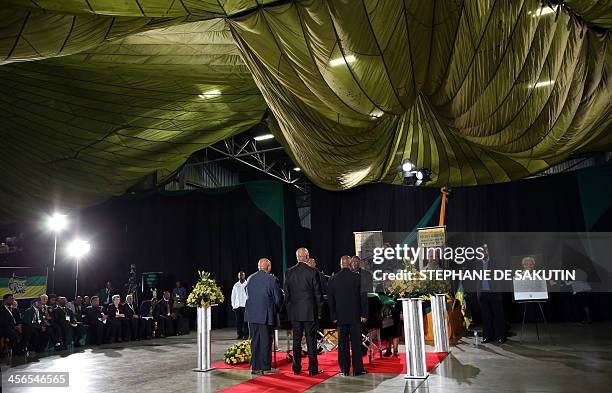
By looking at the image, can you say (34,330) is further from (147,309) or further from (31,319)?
(147,309)

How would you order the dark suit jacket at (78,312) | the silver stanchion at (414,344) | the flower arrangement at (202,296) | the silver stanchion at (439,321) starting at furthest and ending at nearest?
the dark suit jacket at (78,312)
the silver stanchion at (439,321)
the flower arrangement at (202,296)
the silver stanchion at (414,344)

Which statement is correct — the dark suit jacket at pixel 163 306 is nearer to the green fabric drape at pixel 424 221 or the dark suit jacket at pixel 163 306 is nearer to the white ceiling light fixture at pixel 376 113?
the green fabric drape at pixel 424 221

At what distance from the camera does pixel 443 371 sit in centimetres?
600

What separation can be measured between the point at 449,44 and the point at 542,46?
0.85m

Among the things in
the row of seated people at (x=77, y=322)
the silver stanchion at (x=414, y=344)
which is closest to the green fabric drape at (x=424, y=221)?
the row of seated people at (x=77, y=322)

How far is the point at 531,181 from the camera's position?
44.2ft

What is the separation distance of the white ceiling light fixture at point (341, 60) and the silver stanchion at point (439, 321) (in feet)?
14.4

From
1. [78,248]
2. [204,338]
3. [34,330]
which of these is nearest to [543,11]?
[204,338]

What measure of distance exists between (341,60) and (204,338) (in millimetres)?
4187

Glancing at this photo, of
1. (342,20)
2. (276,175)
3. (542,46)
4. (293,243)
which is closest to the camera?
(342,20)

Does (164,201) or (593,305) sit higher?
(164,201)

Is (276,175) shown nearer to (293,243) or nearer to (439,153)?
(293,243)

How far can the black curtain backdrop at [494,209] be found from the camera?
13234 millimetres

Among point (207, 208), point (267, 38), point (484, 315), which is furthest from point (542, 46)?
point (207, 208)
